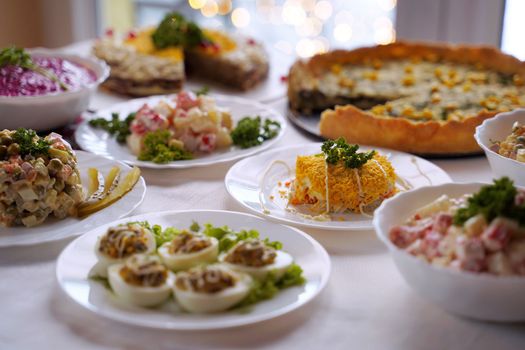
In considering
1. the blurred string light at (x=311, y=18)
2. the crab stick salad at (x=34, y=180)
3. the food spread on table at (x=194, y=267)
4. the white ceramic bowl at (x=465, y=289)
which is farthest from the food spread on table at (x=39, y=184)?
the blurred string light at (x=311, y=18)

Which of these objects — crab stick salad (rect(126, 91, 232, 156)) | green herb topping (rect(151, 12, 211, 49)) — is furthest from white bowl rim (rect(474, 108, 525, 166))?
green herb topping (rect(151, 12, 211, 49))

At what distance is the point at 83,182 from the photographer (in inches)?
96.4

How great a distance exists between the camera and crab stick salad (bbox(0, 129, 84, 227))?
6.93 feet

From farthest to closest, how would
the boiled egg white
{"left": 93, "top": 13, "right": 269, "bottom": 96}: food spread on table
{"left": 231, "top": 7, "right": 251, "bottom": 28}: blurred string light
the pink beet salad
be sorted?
{"left": 231, "top": 7, "right": 251, "bottom": 28}: blurred string light < {"left": 93, "top": 13, "right": 269, "bottom": 96}: food spread on table < the pink beet salad < the boiled egg white

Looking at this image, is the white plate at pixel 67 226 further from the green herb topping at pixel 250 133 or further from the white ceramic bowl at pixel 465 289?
the white ceramic bowl at pixel 465 289

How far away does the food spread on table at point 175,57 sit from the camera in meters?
3.58

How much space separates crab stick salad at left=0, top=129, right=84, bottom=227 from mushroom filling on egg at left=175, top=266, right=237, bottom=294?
2.25 feet

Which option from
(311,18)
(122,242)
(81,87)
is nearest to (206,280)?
(122,242)

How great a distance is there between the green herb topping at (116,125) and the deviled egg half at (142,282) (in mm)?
1277

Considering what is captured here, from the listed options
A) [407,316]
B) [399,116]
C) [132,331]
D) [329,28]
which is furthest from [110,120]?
[329,28]

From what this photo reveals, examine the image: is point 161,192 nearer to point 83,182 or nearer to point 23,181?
point 83,182

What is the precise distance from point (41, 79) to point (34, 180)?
992mm

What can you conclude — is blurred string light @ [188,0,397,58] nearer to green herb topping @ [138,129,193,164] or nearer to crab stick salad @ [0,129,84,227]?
green herb topping @ [138,129,193,164]

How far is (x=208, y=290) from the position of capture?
163cm
